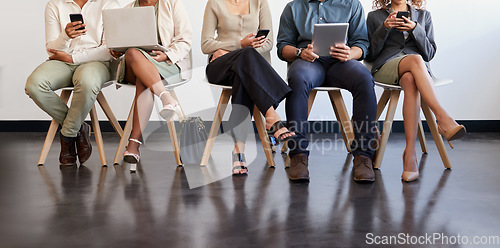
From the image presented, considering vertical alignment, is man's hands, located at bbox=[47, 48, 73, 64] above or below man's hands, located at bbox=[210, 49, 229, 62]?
below

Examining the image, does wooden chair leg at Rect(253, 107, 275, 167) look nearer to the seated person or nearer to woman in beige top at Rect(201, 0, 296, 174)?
woman in beige top at Rect(201, 0, 296, 174)

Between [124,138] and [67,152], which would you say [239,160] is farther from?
[67,152]

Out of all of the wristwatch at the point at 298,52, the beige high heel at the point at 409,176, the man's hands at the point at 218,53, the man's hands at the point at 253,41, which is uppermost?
the man's hands at the point at 253,41

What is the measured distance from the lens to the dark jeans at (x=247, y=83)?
100 inches

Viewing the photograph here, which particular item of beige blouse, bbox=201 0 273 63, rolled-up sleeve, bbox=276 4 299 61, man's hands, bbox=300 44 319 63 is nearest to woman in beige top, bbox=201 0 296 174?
beige blouse, bbox=201 0 273 63

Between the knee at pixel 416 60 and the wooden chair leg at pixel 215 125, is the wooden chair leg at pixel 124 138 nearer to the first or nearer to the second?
the wooden chair leg at pixel 215 125

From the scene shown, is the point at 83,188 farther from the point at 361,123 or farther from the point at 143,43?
the point at 361,123

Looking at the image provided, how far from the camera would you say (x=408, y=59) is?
8.70ft

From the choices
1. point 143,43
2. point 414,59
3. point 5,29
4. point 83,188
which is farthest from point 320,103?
point 5,29

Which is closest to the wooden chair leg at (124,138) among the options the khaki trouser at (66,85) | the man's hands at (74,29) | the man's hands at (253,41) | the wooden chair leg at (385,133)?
the khaki trouser at (66,85)

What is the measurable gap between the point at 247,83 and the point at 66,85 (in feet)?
3.55

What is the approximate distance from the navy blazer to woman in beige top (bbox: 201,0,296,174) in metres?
0.61

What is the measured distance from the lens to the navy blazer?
279 cm

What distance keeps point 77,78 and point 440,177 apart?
200cm
